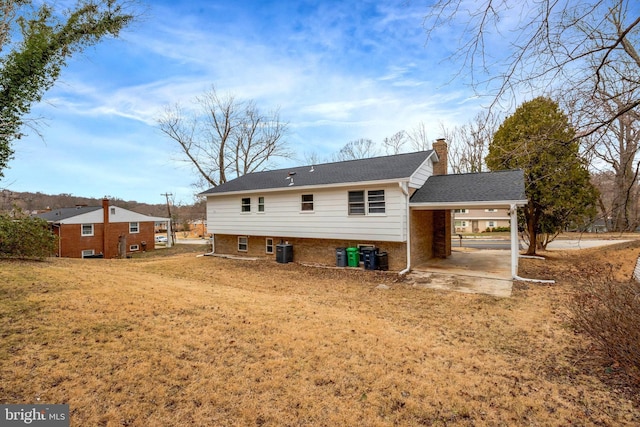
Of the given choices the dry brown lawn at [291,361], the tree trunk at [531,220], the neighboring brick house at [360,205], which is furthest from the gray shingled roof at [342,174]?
the tree trunk at [531,220]

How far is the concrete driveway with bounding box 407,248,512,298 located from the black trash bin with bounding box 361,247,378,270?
144 centimetres

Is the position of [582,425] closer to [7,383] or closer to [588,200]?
[7,383]

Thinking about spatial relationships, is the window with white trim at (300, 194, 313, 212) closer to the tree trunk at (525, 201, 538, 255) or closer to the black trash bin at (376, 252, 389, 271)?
the black trash bin at (376, 252, 389, 271)

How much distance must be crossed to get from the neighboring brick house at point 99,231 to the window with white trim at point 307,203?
2337 centimetres

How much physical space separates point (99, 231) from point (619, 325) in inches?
1359

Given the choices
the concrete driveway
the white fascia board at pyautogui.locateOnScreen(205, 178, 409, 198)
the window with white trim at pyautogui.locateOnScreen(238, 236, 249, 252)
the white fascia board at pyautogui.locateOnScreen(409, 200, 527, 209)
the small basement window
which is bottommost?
the small basement window

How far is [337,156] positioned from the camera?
35750 millimetres

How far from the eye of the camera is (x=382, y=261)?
11953mm

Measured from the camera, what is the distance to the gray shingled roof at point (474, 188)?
10323 mm

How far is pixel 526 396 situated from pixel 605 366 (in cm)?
159

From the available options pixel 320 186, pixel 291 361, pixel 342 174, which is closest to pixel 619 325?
pixel 291 361

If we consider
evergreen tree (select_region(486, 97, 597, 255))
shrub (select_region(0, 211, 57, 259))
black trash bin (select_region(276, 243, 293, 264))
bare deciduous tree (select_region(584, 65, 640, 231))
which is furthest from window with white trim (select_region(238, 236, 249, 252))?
bare deciduous tree (select_region(584, 65, 640, 231))

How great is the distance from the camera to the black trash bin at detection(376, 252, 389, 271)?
1194 cm

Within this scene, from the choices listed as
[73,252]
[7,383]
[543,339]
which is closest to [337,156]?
Result: [73,252]
